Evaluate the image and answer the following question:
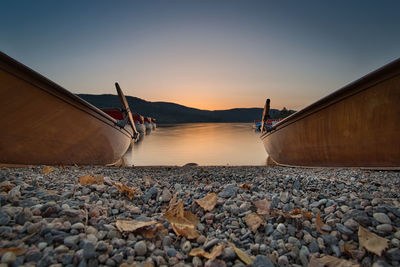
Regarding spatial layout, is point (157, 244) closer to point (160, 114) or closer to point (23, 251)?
point (23, 251)

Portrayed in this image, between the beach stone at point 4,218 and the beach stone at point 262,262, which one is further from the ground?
the beach stone at point 4,218

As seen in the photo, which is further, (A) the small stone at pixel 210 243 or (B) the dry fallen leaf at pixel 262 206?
(B) the dry fallen leaf at pixel 262 206

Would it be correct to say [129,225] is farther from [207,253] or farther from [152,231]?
[207,253]

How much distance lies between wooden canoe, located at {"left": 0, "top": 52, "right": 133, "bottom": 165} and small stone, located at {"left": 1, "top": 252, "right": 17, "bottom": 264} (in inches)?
132

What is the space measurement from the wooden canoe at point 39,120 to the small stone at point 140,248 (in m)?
3.65

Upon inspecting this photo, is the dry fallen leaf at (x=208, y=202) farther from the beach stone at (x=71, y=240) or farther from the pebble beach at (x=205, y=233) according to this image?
the beach stone at (x=71, y=240)

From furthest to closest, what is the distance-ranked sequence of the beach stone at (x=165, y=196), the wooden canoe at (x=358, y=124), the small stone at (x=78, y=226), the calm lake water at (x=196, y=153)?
the calm lake water at (x=196, y=153), the wooden canoe at (x=358, y=124), the beach stone at (x=165, y=196), the small stone at (x=78, y=226)

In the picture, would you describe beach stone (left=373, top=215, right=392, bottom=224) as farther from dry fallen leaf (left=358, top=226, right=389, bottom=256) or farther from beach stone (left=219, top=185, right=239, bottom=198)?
beach stone (left=219, top=185, right=239, bottom=198)

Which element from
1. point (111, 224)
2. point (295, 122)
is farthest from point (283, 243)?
point (295, 122)

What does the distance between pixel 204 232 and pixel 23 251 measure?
43.4 inches

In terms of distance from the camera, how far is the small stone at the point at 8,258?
103 cm

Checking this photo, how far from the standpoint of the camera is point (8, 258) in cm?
103

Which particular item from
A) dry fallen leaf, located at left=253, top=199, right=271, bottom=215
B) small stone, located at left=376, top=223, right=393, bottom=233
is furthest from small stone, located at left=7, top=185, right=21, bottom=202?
small stone, located at left=376, top=223, right=393, bottom=233

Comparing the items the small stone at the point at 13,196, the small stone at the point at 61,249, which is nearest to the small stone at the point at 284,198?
the small stone at the point at 61,249
